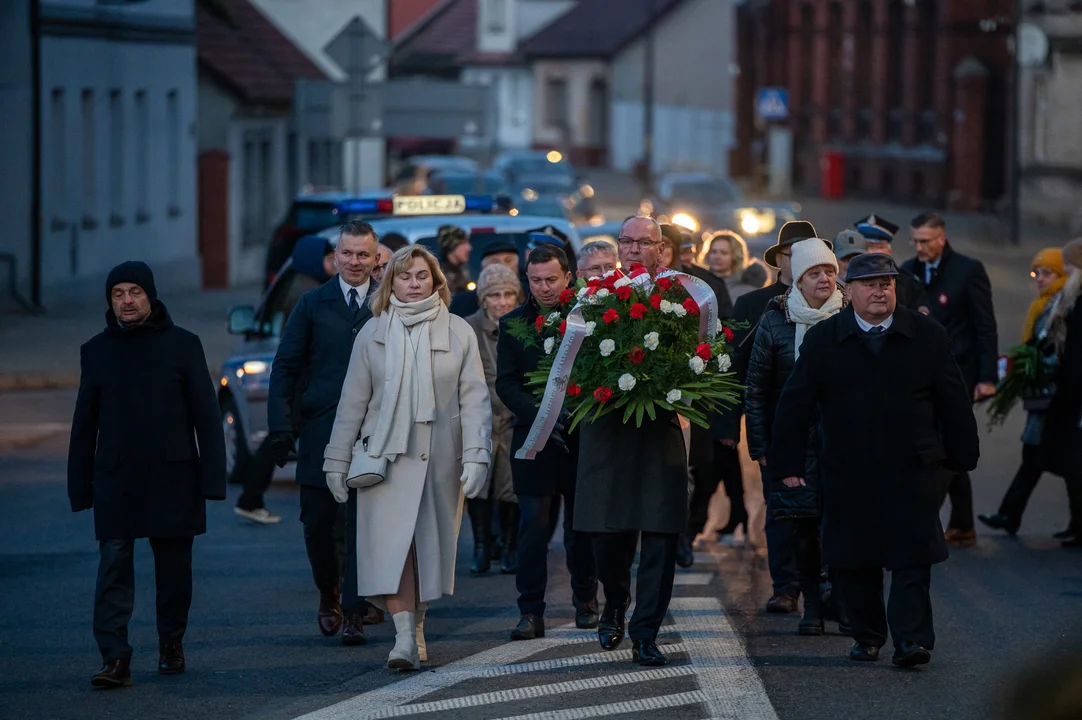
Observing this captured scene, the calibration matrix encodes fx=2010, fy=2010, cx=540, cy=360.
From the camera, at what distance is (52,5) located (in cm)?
2892

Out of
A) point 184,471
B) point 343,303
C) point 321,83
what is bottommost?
point 184,471

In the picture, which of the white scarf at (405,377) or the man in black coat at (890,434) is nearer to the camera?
the man in black coat at (890,434)

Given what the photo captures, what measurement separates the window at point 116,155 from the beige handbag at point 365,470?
24.5 meters

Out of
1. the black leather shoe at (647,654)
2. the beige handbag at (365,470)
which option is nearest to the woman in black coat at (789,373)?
→ the black leather shoe at (647,654)

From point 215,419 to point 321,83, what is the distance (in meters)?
16.4

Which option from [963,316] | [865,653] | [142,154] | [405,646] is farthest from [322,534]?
[142,154]

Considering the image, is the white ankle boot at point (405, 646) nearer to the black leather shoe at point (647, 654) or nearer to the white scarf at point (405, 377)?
the white scarf at point (405, 377)

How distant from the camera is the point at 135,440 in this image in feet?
27.8

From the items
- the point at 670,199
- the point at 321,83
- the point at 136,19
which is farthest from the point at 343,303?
the point at 670,199

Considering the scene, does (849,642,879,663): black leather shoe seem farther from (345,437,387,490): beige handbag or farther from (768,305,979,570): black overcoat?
(345,437,387,490): beige handbag

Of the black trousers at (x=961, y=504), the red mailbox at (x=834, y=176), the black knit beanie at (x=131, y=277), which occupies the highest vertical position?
the red mailbox at (x=834, y=176)

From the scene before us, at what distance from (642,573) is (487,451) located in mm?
865

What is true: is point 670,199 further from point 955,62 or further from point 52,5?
point 955,62

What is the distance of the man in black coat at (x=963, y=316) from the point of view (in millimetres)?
12180
